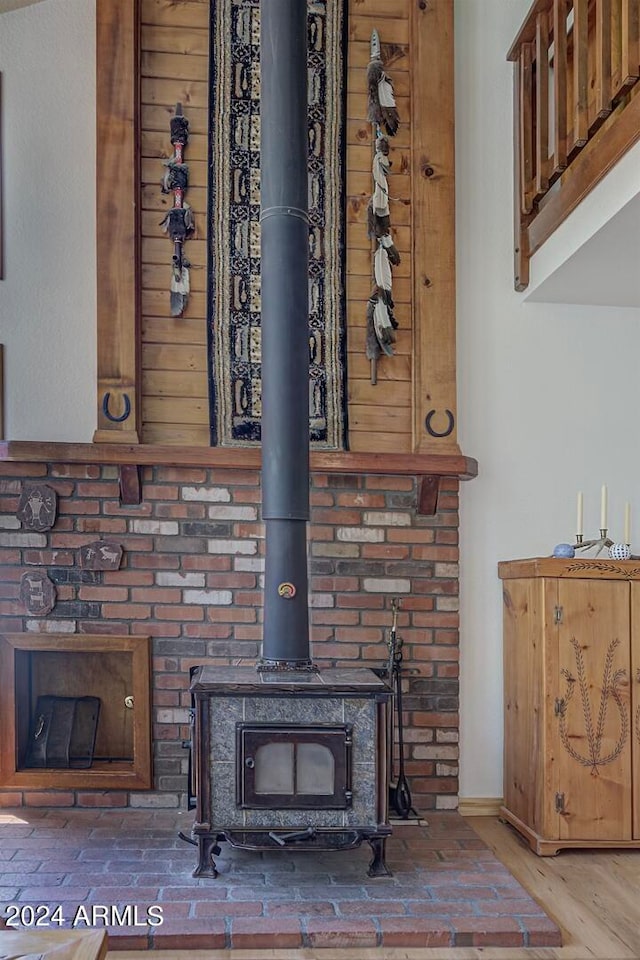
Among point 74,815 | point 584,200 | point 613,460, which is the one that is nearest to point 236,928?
point 74,815

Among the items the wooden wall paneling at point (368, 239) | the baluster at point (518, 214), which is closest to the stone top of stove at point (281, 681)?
the wooden wall paneling at point (368, 239)

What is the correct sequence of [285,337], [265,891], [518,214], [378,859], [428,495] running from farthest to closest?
1. [518,214]
2. [428,495]
3. [285,337]
4. [378,859]
5. [265,891]

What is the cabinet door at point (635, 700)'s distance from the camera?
9.25ft

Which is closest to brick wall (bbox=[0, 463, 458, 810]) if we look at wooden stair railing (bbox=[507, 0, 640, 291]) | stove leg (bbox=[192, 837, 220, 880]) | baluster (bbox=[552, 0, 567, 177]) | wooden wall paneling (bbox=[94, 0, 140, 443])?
wooden wall paneling (bbox=[94, 0, 140, 443])

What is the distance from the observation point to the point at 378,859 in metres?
2.51

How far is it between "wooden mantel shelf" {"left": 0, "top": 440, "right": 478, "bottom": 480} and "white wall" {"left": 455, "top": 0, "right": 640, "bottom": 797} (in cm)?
22

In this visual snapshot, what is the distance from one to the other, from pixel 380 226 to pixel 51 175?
4.15ft

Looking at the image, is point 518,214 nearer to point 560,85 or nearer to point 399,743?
point 560,85

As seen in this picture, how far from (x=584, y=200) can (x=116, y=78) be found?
1.77 meters

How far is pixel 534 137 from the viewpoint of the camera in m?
3.34

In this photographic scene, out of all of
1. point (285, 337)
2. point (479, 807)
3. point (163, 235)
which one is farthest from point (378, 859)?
point (163, 235)

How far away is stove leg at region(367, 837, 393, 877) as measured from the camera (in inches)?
98.5

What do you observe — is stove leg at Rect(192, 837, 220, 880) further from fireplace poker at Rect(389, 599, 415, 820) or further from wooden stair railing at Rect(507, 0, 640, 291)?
wooden stair railing at Rect(507, 0, 640, 291)

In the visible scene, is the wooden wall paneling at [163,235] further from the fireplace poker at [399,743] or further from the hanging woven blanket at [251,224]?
the fireplace poker at [399,743]
